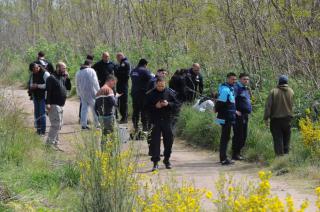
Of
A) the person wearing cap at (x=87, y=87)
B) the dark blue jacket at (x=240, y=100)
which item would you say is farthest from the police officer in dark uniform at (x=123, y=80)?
the dark blue jacket at (x=240, y=100)

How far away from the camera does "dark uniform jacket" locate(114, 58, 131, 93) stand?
15.9m

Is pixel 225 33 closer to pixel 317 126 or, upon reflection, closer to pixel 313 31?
pixel 313 31

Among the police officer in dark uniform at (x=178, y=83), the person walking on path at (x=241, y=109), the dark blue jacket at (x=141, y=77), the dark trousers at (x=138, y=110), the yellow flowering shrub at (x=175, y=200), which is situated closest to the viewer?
the yellow flowering shrub at (x=175, y=200)

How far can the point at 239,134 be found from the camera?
12.3 m

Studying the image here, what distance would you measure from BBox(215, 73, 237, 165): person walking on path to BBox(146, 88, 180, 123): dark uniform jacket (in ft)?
3.85

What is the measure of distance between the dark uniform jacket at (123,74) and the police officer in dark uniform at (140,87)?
1247 millimetres

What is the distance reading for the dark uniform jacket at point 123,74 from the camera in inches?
624

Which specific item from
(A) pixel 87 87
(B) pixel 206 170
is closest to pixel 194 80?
(A) pixel 87 87

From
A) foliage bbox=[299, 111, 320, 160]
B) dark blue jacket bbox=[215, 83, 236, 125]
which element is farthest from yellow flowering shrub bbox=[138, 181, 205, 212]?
dark blue jacket bbox=[215, 83, 236, 125]

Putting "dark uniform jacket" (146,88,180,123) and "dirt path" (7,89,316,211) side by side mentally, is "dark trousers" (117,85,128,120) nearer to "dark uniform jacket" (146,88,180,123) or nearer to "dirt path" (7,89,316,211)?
"dirt path" (7,89,316,211)

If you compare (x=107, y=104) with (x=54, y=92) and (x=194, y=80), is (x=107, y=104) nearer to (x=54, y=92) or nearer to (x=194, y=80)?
(x=54, y=92)

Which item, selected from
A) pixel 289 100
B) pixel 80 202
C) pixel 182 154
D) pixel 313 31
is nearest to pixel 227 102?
pixel 289 100

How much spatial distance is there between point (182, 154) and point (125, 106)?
3510mm

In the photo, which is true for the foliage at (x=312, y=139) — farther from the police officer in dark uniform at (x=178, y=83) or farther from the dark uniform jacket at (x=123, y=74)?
the dark uniform jacket at (x=123, y=74)
